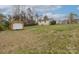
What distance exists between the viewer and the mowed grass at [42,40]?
1.60 meters

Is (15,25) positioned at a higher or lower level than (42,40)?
higher

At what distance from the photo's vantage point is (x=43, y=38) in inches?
63.5

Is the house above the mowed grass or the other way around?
above

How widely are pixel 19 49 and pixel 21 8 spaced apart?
1.26 ft

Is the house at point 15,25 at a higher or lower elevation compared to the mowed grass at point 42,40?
higher

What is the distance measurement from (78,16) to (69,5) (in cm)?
13

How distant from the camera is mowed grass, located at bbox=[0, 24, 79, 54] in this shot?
1598 mm

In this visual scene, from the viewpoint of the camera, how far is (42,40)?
1.61 m

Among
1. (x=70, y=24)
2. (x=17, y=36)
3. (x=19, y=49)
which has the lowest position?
(x=19, y=49)

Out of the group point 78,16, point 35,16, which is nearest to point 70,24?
point 78,16
